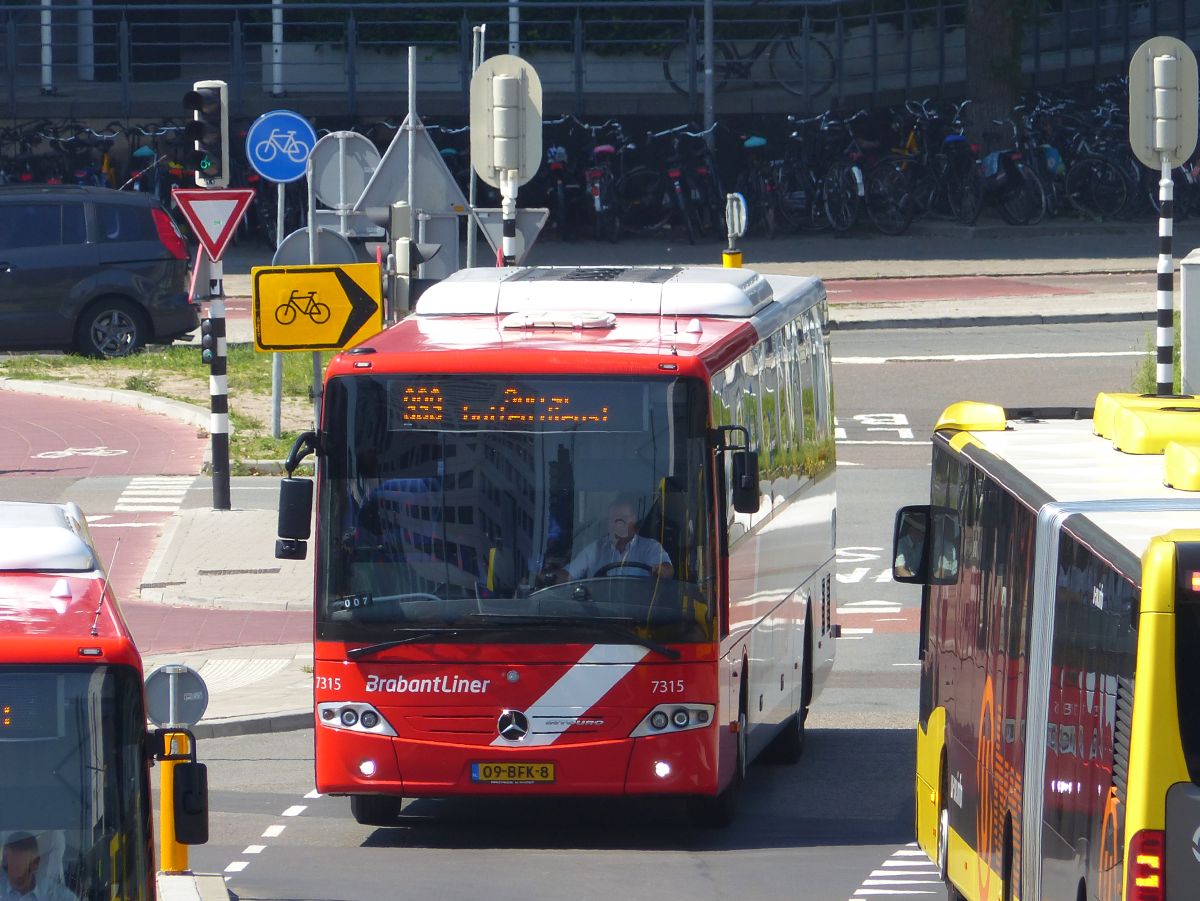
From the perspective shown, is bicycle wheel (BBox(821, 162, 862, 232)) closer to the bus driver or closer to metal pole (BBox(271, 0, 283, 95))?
metal pole (BBox(271, 0, 283, 95))

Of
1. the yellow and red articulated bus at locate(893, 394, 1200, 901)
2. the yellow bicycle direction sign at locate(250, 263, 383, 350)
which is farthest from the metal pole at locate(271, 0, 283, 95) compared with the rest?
the yellow and red articulated bus at locate(893, 394, 1200, 901)

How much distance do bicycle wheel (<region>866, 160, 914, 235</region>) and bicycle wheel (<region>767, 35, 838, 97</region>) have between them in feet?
12.5

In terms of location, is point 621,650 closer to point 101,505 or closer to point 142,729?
point 142,729

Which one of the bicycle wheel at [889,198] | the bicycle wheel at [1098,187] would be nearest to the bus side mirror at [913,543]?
the bicycle wheel at [889,198]

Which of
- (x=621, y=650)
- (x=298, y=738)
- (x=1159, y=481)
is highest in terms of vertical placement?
(x=1159, y=481)

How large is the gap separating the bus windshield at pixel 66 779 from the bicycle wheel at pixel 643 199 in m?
32.7

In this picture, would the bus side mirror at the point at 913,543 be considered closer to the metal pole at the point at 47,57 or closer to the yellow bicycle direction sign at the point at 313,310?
the yellow bicycle direction sign at the point at 313,310

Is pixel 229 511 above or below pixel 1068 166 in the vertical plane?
below

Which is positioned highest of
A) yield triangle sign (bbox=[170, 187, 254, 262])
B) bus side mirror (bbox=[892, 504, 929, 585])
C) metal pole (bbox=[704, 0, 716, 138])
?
metal pole (bbox=[704, 0, 716, 138])

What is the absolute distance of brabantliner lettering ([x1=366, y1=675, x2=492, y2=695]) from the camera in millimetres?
10258

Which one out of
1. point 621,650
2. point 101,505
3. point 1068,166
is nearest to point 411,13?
point 1068,166

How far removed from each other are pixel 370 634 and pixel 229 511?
896 cm

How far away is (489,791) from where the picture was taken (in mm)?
10344

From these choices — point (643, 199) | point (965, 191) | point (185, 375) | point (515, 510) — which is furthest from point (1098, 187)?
point (515, 510)
